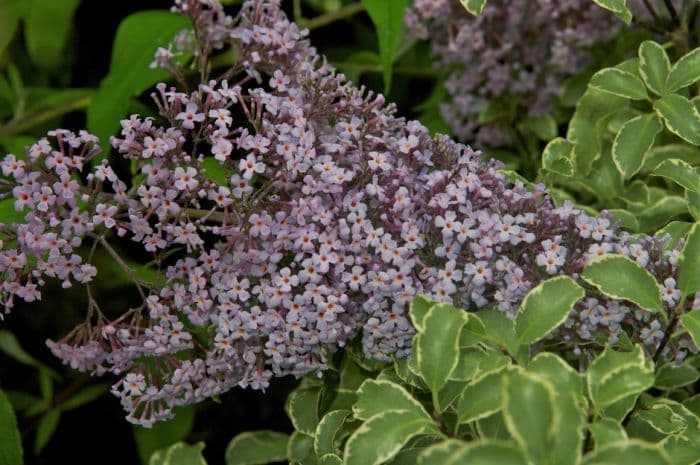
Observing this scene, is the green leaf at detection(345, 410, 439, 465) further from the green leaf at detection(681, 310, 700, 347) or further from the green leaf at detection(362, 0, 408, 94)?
the green leaf at detection(362, 0, 408, 94)

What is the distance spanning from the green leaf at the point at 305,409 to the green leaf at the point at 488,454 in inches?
21.9

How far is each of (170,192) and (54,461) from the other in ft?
3.67

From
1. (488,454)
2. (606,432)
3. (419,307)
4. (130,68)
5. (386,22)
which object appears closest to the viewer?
(488,454)

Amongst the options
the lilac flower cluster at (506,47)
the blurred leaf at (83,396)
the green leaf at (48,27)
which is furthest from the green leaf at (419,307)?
the green leaf at (48,27)

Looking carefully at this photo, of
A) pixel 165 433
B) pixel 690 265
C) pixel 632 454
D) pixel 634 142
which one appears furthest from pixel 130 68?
pixel 632 454

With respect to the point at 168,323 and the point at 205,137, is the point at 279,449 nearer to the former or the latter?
the point at 168,323

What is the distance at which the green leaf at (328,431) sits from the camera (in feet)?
3.60

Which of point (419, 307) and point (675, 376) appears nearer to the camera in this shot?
point (419, 307)

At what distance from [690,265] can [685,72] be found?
0.32m

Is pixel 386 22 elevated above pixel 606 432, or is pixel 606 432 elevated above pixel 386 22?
pixel 386 22

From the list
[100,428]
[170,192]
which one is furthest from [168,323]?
[100,428]

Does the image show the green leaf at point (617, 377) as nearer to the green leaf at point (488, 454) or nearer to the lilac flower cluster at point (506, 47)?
the green leaf at point (488, 454)

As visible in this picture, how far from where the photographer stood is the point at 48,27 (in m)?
1.80

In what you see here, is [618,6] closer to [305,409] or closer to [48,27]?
[305,409]
